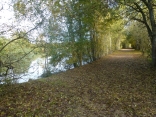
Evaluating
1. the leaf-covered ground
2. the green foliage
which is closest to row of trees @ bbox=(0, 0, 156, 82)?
the green foliage

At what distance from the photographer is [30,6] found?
21.0 ft

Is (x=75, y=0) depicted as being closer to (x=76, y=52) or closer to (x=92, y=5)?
(x=92, y=5)

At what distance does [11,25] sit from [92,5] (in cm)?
582

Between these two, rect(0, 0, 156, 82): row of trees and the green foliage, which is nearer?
the green foliage

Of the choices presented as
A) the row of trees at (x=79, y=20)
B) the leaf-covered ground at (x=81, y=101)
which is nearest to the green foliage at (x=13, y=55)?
the leaf-covered ground at (x=81, y=101)

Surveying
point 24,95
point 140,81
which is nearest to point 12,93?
point 24,95

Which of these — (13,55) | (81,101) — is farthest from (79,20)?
(81,101)

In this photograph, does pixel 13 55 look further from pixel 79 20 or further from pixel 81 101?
pixel 79 20

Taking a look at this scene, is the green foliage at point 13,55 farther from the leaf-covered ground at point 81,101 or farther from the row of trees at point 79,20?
the row of trees at point 79,20

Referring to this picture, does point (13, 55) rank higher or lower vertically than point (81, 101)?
higher

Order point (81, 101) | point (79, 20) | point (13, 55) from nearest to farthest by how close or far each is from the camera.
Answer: point (81, 101), point (13, 55), point (79, 20)

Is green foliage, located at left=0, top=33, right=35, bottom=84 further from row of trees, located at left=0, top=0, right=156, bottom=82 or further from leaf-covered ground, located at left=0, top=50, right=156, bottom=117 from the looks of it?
row of trees, located at left=0, top=0, right=156, bottom=82

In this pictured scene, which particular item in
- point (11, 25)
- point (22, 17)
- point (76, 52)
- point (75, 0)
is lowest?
point (76, 52)

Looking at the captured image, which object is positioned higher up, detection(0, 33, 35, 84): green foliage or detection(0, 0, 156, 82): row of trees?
detection(0, 0, 156, 82): row of trees
